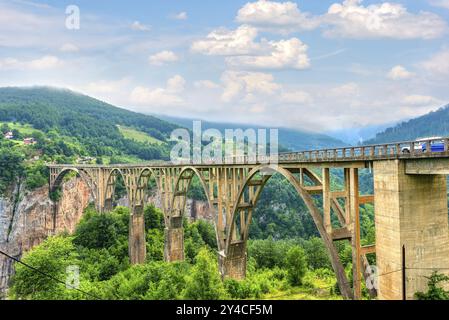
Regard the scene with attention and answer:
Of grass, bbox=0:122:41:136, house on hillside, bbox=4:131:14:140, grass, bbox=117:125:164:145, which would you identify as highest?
grass, bbox=117:125:164:145

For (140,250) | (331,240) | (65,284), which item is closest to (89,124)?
(140,250)

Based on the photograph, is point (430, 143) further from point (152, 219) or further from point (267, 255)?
point (152, 219)

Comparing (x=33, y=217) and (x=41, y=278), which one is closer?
(x=41, y=278)

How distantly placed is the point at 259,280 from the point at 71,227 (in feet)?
175

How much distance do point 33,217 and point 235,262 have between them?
165 feet

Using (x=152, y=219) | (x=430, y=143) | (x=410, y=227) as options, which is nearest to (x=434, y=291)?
(x=410, y=227)

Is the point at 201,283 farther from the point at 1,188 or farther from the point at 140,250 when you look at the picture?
the point at 1,188

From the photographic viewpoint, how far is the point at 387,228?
48.8ft

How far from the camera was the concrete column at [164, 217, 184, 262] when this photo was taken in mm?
42844

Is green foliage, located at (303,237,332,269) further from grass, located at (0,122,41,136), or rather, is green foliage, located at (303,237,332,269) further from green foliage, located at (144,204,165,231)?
grass, located at (0,122,41,136)

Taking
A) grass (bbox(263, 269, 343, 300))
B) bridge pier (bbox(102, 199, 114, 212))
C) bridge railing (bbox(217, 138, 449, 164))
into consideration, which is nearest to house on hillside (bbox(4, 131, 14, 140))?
bridge pier (bbox(102, 199, 114, 212))

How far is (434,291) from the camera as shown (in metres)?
14.2

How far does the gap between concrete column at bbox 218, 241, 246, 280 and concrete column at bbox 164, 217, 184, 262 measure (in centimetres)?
1137

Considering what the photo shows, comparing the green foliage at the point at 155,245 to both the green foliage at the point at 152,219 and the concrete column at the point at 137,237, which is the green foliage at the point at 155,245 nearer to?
the concrete column at the point at 137,237
